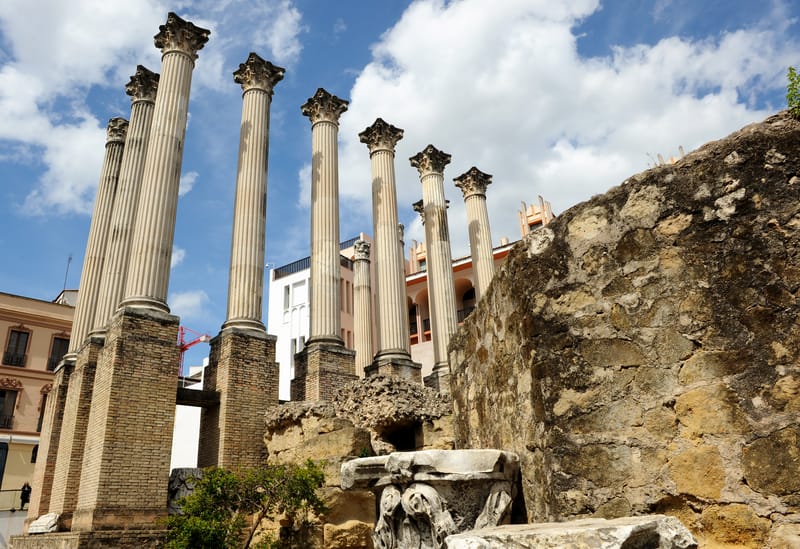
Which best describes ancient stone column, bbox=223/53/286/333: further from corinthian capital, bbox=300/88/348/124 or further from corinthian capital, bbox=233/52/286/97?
corinthian capital, bbox=300/88/348/124

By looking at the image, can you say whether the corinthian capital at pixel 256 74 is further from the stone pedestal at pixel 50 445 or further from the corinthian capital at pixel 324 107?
the stone pedestal at pixel 50 445

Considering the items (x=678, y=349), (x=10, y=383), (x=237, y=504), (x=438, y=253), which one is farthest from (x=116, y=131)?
(x=678, y=349)

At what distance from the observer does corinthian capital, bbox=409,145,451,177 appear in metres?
27.3

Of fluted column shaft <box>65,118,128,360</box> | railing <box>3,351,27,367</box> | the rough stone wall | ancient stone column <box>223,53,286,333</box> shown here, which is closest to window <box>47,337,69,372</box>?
railing <box>3,351,27,367</box>

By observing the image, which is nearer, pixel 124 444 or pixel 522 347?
pixel 522 347

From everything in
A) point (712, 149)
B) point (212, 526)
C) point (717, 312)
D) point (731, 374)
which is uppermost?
point (712, 149)

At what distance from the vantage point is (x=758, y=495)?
10.2 feet

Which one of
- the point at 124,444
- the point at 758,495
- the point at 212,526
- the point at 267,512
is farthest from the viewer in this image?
the point at 124,444

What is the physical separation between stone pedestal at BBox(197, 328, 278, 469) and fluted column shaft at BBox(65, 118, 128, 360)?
6.34 m

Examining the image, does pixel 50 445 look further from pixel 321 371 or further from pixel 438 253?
pixel 438 253

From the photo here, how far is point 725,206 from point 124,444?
44.1ft

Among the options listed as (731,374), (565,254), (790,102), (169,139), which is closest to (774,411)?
(731,374)

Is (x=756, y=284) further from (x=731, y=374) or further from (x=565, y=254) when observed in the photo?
(x=565, y=254)

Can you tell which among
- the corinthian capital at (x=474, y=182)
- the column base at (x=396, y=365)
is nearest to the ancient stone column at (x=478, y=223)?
the corinthian capital at (x=474, y=182)
